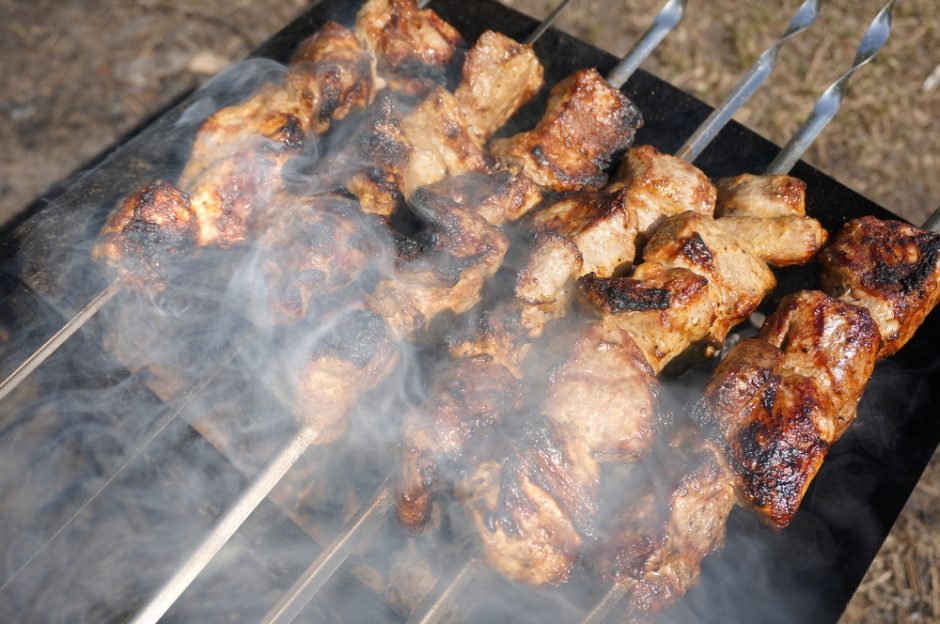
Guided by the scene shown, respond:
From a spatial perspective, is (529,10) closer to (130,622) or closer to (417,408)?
(417,408)

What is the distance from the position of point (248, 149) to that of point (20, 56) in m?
4.05

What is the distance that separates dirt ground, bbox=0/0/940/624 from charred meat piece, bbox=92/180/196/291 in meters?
3.00

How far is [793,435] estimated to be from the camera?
8.11ft

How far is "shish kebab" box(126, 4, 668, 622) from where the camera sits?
84.5 inches

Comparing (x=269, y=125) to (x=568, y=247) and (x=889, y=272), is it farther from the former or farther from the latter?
(x=889, y=272)

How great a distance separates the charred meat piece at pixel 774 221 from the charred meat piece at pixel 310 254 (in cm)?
148

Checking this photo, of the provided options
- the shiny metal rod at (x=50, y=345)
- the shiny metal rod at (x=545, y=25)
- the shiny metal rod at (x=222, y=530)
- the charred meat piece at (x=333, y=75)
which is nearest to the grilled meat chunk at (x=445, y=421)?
the shiny metal rod at (x=222, y=530)

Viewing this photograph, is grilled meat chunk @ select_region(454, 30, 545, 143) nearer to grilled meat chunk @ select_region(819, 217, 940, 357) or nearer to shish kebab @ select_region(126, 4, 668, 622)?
shish kebab @ select_region(126, 4, 668, 622)

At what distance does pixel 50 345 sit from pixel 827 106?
10.4ft

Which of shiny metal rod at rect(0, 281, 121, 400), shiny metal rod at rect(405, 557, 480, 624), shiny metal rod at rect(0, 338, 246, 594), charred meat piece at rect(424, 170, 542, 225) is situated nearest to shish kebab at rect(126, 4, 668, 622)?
charred meat piece at rect(424, 170, 542, 225)

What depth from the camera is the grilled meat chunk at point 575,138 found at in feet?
10.1

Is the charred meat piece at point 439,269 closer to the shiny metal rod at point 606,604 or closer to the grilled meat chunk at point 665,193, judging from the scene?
the grilled meat chunk at point 665,193

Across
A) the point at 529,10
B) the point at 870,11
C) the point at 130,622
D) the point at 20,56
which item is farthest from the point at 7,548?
the point at 870,11

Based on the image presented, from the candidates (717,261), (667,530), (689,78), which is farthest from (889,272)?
(689,78)
